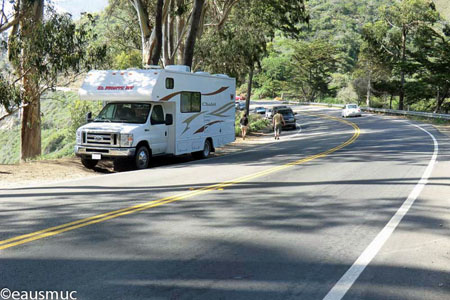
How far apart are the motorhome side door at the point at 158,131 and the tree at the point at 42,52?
382 centimetres

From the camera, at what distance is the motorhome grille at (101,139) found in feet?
48.2

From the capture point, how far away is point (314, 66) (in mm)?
85375

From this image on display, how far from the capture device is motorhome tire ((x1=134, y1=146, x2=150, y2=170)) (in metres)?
15.0

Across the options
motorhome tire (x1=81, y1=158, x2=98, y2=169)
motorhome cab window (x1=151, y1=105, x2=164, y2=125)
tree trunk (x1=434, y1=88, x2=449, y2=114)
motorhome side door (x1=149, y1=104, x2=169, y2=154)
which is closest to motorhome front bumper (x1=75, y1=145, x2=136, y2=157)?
motorhome tire (x1=81, y1=158, x2=98, y2=169)

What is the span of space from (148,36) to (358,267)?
66.5ft

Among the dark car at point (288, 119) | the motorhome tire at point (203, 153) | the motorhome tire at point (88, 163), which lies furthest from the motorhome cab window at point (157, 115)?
the dark car at point (288, 119)

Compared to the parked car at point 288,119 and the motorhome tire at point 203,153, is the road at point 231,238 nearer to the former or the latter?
the motorhome tire at point 203,153

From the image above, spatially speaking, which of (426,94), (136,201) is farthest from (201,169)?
(426,94)

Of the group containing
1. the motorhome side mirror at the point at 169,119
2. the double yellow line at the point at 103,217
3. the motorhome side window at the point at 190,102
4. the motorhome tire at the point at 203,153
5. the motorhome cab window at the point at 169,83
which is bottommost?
the double yellow line at the point at 103,217

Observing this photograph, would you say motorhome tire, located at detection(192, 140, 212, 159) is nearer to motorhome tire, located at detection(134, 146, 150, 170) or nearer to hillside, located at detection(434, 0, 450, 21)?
motorhome tire, located at detection(134, 146, 150, 170)

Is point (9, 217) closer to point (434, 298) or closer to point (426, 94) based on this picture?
point (434, 298)

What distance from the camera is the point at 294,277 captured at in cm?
508

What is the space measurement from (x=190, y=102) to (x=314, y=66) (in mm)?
70997

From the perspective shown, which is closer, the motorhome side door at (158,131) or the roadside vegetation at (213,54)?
the motorhome side door at (158,131)
